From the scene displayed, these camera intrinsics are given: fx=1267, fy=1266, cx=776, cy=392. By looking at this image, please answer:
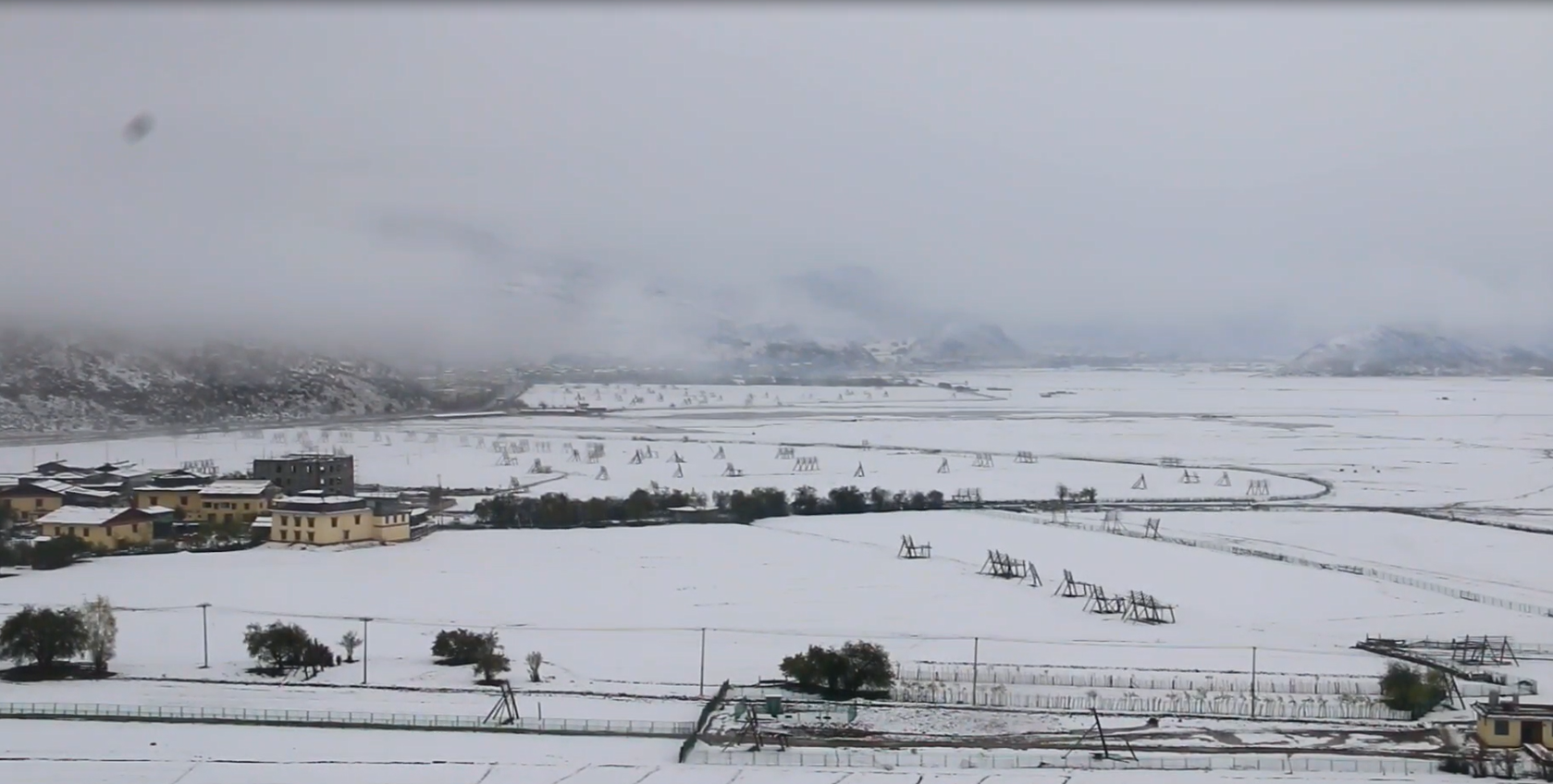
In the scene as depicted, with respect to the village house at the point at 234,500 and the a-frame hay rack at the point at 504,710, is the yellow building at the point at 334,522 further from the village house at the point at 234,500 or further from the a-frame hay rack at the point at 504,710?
the a-frame hay rack at the point at 504,710

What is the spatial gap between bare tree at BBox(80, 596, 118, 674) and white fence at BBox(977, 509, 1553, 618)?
18.0m

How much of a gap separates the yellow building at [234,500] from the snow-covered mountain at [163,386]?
2729 centimetres

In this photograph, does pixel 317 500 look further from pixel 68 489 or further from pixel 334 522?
pixel 68 489

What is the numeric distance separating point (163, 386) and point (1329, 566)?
5599cm

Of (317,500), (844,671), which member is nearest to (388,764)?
(844,671)

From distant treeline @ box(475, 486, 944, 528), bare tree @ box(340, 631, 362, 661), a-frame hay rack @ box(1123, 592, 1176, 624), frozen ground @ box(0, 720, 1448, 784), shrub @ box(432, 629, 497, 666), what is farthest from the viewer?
distant treeline @ box(475, 486, 944, 528)

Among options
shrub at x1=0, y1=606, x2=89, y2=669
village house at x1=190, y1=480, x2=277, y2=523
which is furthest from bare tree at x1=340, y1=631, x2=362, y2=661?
village house at x1=190, y1=480, x2=277, y2=523

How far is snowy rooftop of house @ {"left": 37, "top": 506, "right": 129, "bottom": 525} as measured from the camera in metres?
24.8

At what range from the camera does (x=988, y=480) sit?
35531 mm

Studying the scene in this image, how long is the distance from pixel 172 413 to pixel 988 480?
41028 mm

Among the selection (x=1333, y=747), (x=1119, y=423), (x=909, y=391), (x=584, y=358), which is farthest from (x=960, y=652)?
(x=584, y=358)

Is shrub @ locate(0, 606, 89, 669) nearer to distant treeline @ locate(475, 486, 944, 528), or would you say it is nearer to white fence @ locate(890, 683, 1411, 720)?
white fence @ locate(890, 683, 1411, 720)

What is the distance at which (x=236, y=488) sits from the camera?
28953mm

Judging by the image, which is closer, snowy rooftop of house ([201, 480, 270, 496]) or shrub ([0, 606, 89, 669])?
shrub ([0, 606, 89, 669])
